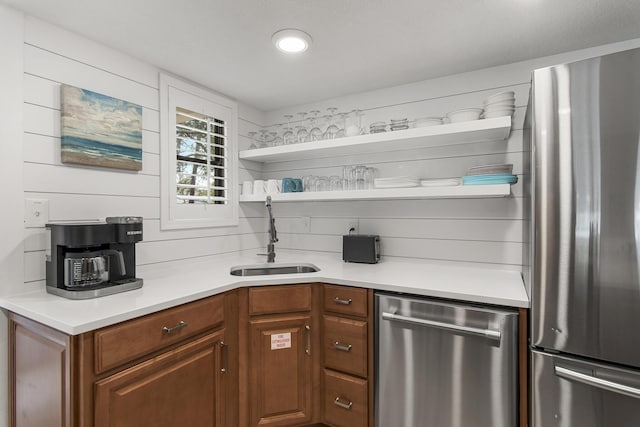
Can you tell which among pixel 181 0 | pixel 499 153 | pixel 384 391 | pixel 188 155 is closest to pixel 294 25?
pixel 181 0

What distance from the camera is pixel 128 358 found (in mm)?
1269

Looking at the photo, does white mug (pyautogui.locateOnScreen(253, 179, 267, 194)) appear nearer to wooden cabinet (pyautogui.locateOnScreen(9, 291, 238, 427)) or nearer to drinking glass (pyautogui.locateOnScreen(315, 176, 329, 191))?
drinking glass (pyautogui.locateOnScreen(315, 176, 329, 191))

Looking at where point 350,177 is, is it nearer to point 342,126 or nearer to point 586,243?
point 342,126

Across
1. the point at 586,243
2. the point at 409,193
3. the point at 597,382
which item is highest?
the point at 409,193

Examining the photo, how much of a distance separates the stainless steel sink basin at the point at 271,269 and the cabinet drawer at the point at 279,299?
347 millimetres

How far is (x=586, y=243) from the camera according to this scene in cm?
121

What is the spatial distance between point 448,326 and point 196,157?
6.12 feet

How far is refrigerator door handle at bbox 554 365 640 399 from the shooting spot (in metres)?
1.17

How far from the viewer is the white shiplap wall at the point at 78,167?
1.51 m

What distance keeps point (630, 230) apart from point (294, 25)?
158 cm

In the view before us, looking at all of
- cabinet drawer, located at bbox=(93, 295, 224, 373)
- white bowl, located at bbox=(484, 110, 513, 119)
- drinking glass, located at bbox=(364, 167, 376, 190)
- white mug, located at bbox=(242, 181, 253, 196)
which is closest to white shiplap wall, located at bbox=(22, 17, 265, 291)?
white mug, located at bbox=(242, 181, 253, 196)

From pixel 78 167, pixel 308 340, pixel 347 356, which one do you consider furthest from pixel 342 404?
pixel 78 167

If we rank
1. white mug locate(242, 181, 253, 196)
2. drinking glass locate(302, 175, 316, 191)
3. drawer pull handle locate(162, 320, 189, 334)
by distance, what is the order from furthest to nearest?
white mug locate(242, 181, 253, 196) → drinking glass locate(302, 175, 316, 191) → drawer pull handle locate(162, 320, 189, 334)

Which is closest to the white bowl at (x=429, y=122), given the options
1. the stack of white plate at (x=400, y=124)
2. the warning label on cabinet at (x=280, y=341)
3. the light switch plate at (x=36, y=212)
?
the stack of white plate at (x=400, y=124)
